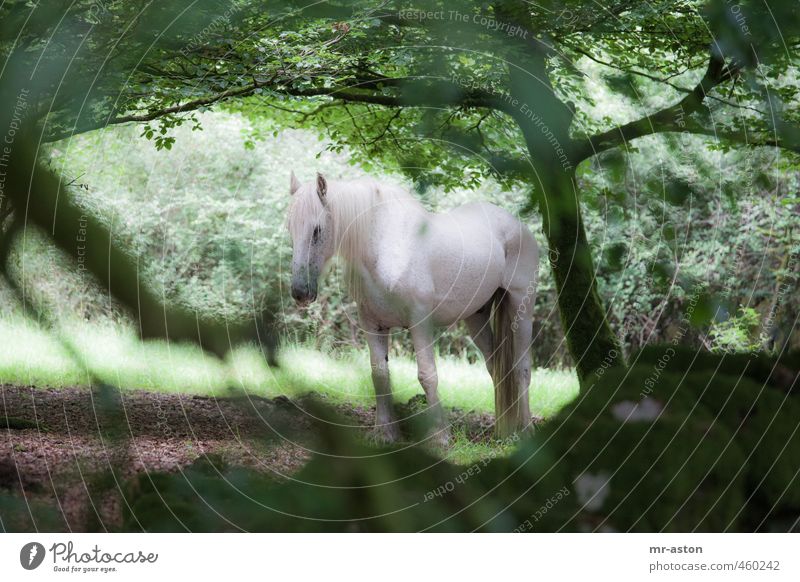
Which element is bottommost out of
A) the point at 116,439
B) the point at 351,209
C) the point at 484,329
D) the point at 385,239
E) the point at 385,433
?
the point at 385,433

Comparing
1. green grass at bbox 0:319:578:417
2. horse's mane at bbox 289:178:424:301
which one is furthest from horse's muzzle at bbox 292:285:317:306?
green grass at bbox 0:319:578:417

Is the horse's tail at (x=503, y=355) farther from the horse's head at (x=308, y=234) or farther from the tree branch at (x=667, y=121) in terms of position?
the horse's head at (x=308, y=234)

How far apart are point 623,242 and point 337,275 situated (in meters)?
1.50

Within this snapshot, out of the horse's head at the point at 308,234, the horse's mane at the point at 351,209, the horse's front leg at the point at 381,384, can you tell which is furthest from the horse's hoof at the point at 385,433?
the horse's head at the point at 308,234

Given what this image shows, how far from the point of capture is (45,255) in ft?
11.8

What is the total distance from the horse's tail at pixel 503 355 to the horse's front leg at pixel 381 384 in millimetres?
548

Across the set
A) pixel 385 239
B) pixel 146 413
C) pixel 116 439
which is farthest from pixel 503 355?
pixel 116 439

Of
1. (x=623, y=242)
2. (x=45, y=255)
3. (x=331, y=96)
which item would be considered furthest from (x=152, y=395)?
(x=623, y=242)

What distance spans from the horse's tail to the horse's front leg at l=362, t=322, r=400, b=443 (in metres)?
0.55

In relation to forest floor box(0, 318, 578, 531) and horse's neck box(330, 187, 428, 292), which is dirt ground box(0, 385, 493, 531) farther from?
horse's neck box(330, 187, 428, 292)

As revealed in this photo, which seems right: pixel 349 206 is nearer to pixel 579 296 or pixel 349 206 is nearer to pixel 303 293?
pixel 303 293

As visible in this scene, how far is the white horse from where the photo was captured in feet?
10.5

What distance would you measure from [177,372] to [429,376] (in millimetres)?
1013

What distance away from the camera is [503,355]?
388 centimetres
